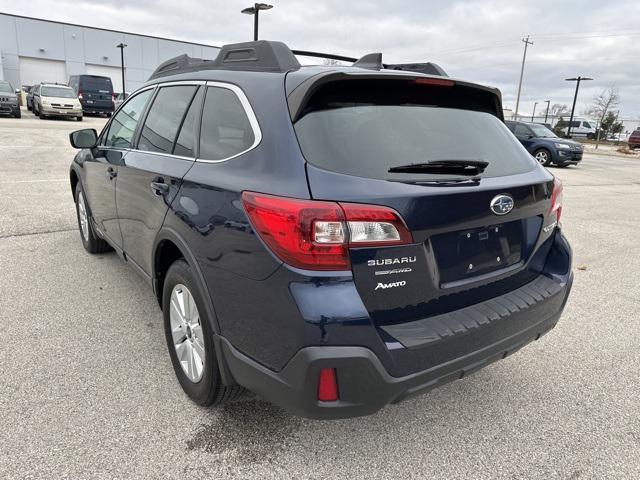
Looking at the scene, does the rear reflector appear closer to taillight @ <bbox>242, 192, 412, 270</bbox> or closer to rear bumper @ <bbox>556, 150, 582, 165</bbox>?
taillight @ <bbox>242, 192, 412, 270</bbox>

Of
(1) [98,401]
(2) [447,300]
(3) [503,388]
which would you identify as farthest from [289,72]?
(3) [503,388]

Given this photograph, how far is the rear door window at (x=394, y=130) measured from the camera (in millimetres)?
1932

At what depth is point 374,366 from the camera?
5.87 feet

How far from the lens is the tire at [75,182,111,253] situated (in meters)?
4.78

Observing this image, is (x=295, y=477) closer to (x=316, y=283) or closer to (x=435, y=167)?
(x=316, y=283)

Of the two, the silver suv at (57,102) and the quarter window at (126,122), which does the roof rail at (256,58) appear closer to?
the quarter window at (126,122)

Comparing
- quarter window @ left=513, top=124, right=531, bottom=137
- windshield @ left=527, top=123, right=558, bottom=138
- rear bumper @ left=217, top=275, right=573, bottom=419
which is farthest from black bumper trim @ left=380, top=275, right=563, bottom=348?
windshield @ left=527, top=123, right=558, bottom=138

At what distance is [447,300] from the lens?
80.4 inches

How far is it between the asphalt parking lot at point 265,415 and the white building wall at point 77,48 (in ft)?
182

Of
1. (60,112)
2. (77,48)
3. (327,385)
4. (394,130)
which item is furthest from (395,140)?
(77,48)

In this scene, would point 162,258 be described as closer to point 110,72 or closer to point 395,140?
point 395,140

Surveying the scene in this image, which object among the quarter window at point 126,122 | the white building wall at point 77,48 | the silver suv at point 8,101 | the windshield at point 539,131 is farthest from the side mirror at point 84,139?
the white building wall at point 77,48

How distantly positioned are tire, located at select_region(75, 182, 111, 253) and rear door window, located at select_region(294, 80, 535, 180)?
3536mm

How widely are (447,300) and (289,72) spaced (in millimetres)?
1250
